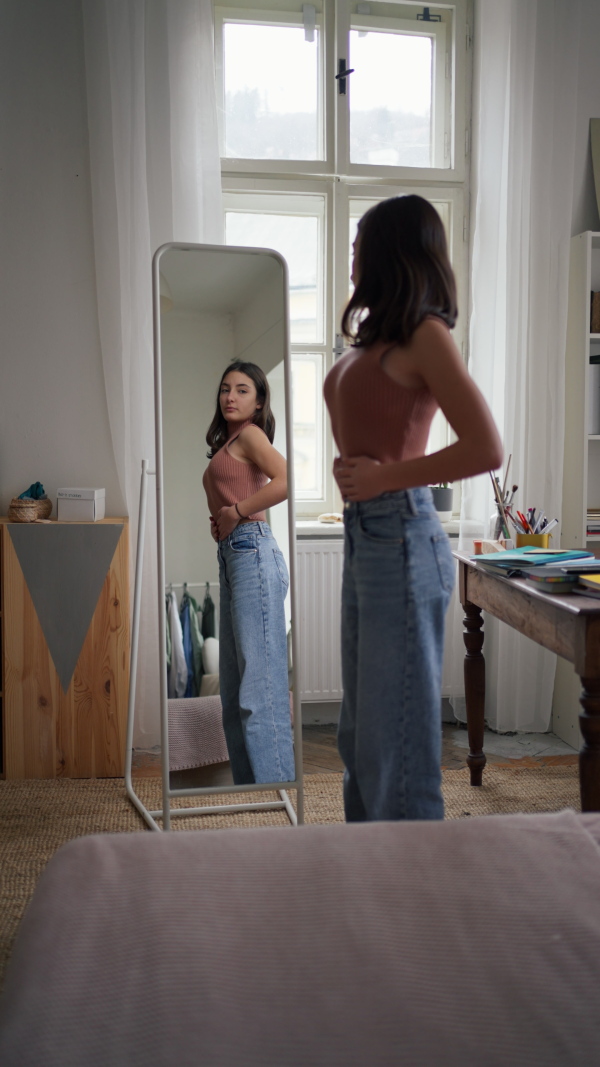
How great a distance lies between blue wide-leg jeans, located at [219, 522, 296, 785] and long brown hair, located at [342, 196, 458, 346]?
98 centimetres

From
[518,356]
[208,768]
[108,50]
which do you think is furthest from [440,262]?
[108,50]

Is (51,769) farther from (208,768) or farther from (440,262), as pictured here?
(440,262)

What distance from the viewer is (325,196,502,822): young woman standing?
1.30 m

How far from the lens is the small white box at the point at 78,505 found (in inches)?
110

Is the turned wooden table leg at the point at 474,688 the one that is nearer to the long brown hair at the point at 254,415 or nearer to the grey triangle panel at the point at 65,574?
the long brown hair at the point at 254,415

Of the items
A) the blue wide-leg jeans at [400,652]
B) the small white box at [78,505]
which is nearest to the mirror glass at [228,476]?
the small white box at [78,505]

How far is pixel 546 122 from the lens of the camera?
2.96 metres

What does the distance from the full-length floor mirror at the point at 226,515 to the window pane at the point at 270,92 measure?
1.19 metres

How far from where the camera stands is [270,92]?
3.17 m

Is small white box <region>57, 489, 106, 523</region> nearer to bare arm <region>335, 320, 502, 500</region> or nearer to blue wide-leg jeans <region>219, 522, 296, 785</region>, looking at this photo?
blue wide-leg jeans <region>219, 522, 296, 785</region>

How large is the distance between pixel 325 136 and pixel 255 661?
208cm

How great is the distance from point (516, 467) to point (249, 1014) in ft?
8.41

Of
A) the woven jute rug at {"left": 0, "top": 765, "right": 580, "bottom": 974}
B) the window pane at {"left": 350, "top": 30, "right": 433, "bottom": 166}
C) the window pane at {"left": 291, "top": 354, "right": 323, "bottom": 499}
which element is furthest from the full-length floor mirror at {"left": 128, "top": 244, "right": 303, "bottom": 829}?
the window pane at {"left": 350, "top": 30, "right": 433, "bottom": 166}

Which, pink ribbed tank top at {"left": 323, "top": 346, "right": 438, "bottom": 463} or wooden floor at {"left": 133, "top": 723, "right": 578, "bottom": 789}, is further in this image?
wooden floor at {"left": 133, "top": 723, "right": 578, "bottom": 789}
